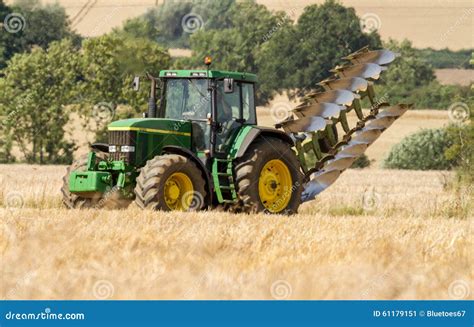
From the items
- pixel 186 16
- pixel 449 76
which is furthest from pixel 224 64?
pixel 186 16

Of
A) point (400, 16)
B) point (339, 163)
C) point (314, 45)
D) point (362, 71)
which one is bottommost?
point (339, 163)

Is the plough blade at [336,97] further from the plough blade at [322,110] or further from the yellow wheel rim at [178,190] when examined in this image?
the yellow wheel rim at [178,190]

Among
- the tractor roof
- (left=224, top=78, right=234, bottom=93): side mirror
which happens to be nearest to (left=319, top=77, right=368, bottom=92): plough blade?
the tractor roof

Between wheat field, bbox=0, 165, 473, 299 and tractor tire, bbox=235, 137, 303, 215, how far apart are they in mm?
1160

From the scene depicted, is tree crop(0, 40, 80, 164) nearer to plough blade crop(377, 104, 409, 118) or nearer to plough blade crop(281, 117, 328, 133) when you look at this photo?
plough blade crop(377, 104, 409, 118)

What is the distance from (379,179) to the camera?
102 ft

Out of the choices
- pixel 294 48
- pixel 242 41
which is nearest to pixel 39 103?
pixel 294 48

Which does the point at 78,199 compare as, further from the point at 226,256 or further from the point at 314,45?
the point at 314,45

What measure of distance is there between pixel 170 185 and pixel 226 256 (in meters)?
5.26

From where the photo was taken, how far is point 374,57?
1641 cm

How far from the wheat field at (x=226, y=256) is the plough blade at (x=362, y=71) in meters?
3.36

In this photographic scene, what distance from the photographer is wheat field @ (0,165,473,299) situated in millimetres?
7270

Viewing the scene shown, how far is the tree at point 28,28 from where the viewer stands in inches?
2098

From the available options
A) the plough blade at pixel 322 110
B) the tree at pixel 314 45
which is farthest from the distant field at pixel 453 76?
the plough blade at pixel 322 110
